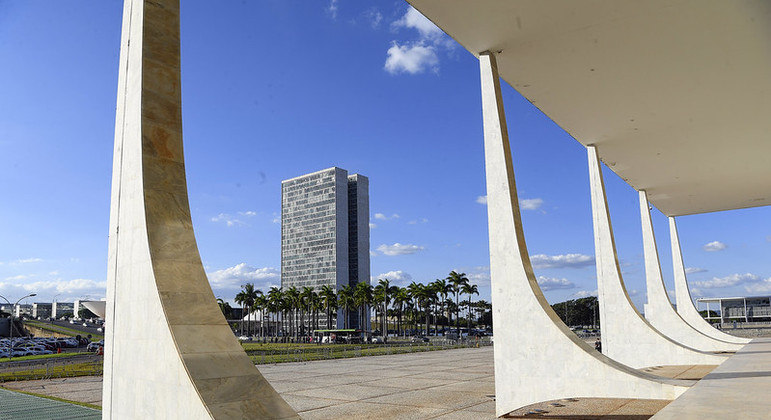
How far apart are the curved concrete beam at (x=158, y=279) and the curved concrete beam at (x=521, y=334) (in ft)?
24.4

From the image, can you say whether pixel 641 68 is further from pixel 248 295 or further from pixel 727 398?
pixel 248 295

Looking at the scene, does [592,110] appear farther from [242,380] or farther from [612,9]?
[242,380]

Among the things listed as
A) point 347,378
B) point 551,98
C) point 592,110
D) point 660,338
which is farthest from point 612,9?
point 347,378

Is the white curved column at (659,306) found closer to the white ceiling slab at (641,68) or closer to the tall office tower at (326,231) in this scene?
the white ceiling slab at (641,68)

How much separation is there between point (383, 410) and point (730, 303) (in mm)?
114621

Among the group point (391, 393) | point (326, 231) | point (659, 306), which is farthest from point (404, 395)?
point (326, 231)

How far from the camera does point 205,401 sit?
5469 mm

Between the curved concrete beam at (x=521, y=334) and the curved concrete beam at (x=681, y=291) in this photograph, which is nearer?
the curved concrete beam at (x=521, y=334)

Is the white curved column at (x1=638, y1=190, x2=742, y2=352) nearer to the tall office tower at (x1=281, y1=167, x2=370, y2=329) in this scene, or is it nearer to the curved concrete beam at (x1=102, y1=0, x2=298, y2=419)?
the curved concrete beam at (x1=102, y1=0, x2=298, y2=419)

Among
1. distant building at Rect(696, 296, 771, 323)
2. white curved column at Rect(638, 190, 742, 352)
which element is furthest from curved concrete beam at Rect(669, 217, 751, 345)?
distant building at Rect(696, 296, 771, 323)

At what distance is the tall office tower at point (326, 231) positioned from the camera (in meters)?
160

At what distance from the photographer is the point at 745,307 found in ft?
A: 323

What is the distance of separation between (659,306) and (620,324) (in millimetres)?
10462

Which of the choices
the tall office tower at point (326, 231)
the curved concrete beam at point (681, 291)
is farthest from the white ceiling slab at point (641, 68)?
the tall office tower at point (326, 231)
